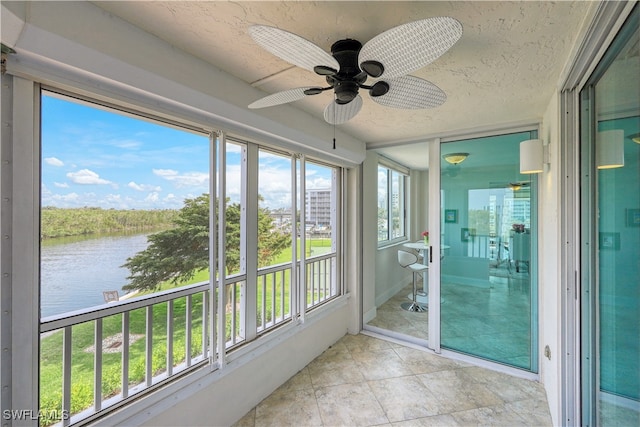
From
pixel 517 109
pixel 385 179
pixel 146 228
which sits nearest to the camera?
pixel 146 228

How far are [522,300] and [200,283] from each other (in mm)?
2877

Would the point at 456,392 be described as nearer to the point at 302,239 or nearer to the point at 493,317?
the point at 493,317

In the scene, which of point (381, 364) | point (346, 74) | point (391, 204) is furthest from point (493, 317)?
point (346, 74)

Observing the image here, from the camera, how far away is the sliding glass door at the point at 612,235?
3.28 feet

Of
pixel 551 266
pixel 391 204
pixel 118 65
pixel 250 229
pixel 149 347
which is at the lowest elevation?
pixel 149 347

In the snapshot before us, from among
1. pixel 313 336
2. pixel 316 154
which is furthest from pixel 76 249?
pixel 313 336

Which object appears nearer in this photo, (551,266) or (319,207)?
(551,266)

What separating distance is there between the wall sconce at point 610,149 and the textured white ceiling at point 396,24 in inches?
20.0

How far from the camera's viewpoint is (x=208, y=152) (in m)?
1.81

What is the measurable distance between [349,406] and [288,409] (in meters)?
0.47

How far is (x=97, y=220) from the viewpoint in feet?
4.51

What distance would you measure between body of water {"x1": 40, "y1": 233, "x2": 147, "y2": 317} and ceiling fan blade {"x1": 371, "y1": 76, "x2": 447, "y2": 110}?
1.59m

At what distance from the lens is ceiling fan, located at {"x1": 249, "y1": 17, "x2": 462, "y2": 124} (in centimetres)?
84

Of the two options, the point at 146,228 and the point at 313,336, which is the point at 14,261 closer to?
the point at 146,228
